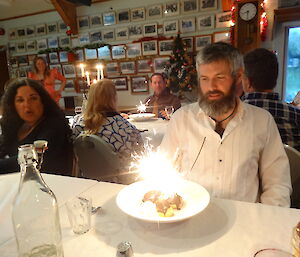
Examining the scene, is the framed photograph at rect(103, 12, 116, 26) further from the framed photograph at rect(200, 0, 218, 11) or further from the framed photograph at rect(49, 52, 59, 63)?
the framed photograph at rect(200, 0, 218, 11)

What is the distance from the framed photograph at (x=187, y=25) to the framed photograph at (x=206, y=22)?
0.10 meters

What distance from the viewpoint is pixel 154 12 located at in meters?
4.99

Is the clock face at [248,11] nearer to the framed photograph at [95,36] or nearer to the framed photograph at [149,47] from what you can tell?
the framed photograph at [149,47]

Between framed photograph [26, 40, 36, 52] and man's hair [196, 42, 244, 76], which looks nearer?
man's hair [196, 42, 244, 76]

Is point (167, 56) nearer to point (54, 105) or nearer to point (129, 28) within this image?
point (129, 28)

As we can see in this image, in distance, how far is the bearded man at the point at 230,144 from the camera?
1.27 metres

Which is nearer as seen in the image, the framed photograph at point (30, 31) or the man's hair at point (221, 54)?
the man's hair at point (221, 54)

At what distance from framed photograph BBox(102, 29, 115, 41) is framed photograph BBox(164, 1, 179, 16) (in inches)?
47.3

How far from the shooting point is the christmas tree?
4375mm

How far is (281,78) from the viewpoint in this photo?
439cm

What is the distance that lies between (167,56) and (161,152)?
152 inches

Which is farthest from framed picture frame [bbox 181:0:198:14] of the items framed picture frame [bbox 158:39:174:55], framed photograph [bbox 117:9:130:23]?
framed photograph [bbox 117:9:130:23]

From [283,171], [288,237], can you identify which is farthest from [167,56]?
[288,237]

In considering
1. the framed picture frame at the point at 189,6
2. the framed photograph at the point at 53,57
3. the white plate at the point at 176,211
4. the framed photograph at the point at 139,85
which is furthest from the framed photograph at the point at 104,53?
the white plate at the point at 176,211
